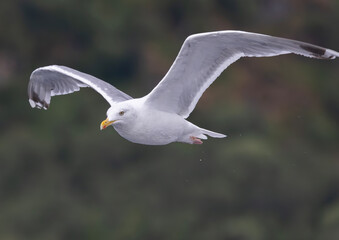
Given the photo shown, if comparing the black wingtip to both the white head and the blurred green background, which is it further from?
the blurred green background

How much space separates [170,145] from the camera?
63.3ft

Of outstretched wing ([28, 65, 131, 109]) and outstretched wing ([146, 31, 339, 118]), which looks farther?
outstretched wing ([28, 65, 131, 109])

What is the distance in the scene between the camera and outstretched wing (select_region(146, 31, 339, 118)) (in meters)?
8.34

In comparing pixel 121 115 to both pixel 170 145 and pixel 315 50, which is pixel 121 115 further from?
pixel 170 145

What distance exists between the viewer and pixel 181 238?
58.6ft

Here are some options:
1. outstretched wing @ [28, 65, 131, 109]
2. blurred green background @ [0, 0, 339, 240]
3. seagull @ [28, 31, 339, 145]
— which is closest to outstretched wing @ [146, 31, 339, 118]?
seagull @ [28, 31, 339, 145]

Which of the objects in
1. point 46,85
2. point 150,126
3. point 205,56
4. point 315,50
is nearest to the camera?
point 315,50

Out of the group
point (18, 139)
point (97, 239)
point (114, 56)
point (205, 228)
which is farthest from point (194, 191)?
point (114, 56)

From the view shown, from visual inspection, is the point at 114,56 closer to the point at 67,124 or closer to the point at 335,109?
the point at 67,124

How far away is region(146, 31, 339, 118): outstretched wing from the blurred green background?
8973mm

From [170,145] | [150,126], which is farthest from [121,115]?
[170,145]

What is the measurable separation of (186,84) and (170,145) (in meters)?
10.4

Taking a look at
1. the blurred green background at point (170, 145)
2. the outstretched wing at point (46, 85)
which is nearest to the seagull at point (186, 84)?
the outstretched wing at point (46, 85)

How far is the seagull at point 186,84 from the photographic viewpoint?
27.5 feet
